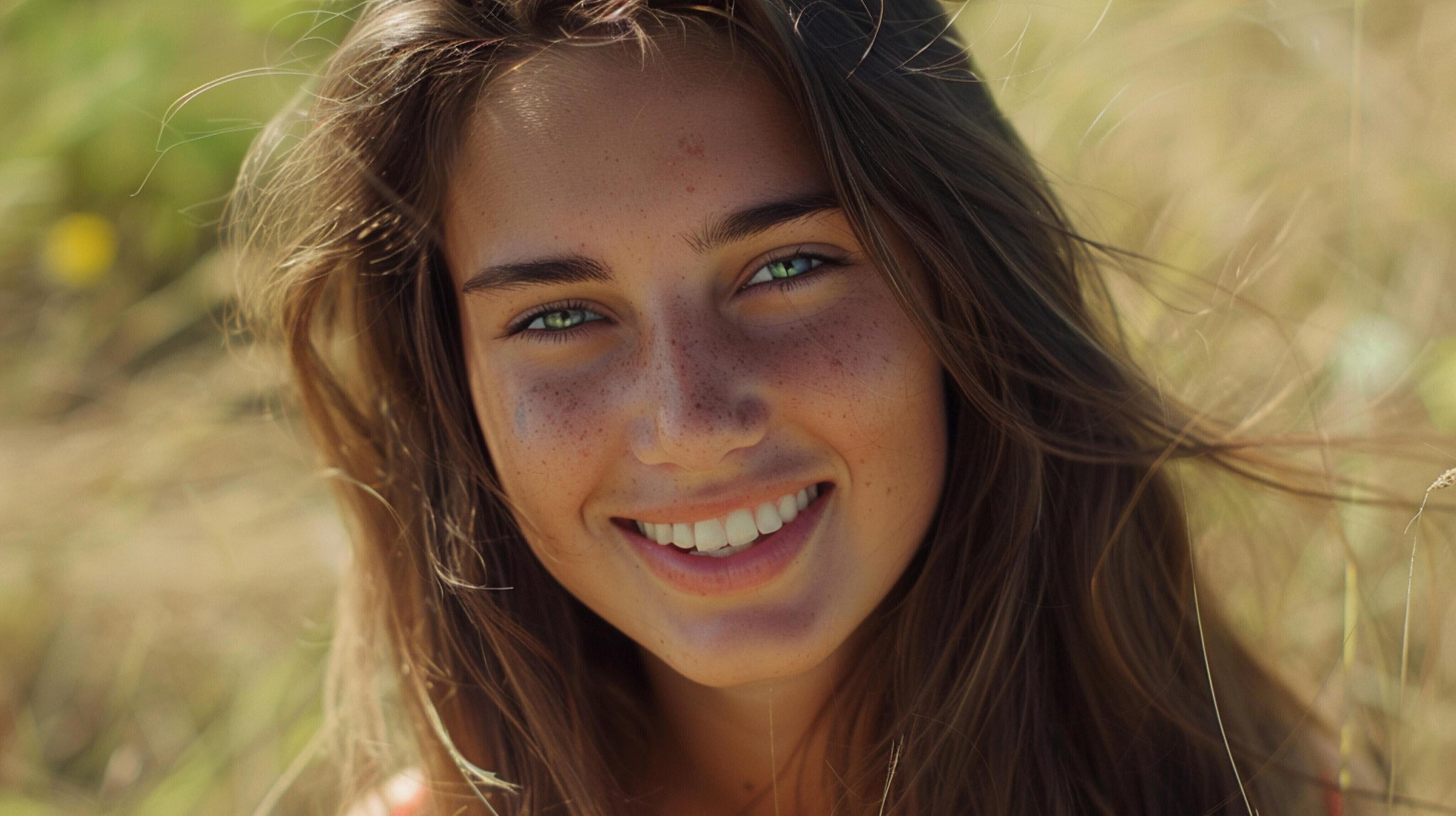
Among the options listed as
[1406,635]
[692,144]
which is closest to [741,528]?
[692,144]

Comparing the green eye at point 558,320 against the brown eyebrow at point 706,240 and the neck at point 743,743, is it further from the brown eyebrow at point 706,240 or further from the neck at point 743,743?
the neck at point 743,743

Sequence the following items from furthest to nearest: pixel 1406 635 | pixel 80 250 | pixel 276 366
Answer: pixel 80 250, pixel 276 366, pixel 1406 635

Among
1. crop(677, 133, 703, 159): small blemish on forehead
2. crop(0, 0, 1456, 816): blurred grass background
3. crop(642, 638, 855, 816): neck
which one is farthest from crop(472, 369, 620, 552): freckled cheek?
crop(0, 0, 1456, 816): blurred grass background

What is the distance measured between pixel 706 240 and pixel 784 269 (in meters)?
0.13

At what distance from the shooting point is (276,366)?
2145mm

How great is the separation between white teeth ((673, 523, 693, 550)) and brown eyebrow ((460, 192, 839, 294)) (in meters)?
0.35

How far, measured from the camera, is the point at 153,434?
141 inches

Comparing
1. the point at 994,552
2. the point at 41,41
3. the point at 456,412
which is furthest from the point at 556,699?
the point at 41,41

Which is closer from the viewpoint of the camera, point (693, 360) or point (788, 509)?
point (693, 360)

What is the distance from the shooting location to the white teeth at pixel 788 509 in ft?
5.22

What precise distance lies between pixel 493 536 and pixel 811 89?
2.91ft

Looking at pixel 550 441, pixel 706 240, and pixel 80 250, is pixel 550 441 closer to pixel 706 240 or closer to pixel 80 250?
pixel 706 240

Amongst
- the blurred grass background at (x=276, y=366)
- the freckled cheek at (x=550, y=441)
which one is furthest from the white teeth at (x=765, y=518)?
the blurred grass background at (x=276, y=366)

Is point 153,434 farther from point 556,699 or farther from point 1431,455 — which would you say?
point 1431,455
